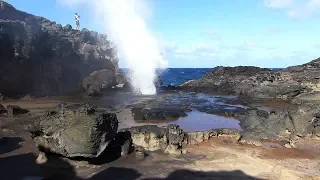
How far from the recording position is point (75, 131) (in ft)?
41.1

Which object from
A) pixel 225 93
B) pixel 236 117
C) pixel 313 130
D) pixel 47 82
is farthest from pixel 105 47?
pixel 313 130

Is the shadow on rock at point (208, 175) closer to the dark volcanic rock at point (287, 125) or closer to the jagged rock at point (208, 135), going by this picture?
the jagged rock at point (208, 135)

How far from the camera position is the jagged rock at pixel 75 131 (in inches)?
488

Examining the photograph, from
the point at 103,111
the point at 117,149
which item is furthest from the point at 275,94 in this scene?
the point at 117,149

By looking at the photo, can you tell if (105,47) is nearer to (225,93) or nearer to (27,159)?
(225,93)


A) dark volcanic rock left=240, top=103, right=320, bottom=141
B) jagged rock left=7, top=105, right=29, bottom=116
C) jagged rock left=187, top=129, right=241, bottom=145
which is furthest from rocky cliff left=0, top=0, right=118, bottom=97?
dark volcanic rock left=240, top=103, right=320, bottom=141

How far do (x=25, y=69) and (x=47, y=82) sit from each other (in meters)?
3.70

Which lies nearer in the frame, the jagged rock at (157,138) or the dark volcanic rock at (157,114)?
the jagged rock at (157,138)

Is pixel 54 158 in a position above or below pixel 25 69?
below

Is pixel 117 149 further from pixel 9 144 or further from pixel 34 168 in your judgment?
pixel 9 144

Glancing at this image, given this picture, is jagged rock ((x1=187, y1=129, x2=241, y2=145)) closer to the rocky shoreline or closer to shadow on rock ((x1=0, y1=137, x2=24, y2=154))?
the rocky shoreline

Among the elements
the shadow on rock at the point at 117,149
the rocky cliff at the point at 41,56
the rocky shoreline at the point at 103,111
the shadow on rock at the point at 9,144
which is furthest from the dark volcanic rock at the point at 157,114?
the rocky cliff at the point at 41,56

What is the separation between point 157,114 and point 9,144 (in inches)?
441

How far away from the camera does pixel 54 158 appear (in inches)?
522
